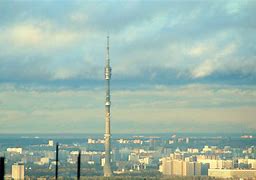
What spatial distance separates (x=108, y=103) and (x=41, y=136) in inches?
515

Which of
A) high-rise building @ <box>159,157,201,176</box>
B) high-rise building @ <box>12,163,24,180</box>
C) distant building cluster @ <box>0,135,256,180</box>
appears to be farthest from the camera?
high-rise building @ <box>159,157,201,176</box>

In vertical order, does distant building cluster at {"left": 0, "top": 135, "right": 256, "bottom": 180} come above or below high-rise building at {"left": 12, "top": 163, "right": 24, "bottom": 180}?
above

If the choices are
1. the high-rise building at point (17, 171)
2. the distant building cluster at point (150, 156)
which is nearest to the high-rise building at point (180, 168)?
the distant building cluster at point (150, 156)

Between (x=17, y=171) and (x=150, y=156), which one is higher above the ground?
(x=150, y=156)

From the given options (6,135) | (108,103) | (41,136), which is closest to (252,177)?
(6,135)

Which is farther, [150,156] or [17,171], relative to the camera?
[150,156]

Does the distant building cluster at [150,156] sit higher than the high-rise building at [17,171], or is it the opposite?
the distant building cluster at [150,156]

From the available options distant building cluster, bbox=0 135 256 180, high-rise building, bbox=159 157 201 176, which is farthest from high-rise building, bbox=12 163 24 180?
high-rise building, bbox=159 157 201 176

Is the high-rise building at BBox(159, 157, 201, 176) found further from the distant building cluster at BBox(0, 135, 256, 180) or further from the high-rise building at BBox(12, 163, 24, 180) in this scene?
the high-rise building at BBox(12, 163, 24, 180)

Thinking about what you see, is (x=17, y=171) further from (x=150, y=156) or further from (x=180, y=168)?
(x=150, y=156)

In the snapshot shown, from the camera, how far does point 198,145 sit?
9331 cm

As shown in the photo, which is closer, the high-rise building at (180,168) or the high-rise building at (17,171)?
the high-rise building at (17,171)

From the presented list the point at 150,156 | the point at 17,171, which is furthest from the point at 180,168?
the point at 17,171

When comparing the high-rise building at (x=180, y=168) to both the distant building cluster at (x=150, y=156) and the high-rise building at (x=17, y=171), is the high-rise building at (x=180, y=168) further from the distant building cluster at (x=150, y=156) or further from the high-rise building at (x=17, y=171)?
the high-rise building at (x=17, y=171)
